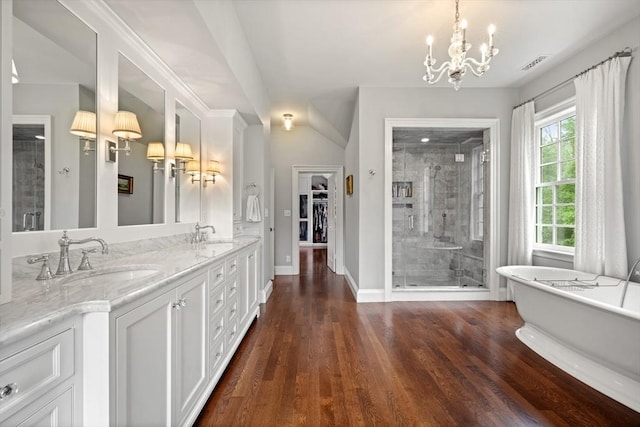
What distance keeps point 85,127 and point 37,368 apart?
4.32 feet

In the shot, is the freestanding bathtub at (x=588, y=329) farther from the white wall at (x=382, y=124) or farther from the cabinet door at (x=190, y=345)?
the cabinet door at (x=190, y=345)

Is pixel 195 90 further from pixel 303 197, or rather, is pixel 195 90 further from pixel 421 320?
pixel 303 197

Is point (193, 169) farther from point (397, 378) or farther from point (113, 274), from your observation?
point (397, 378)

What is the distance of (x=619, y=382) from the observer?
1.88 m

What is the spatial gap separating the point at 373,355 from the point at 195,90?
9.32ft

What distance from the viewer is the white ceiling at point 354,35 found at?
202 cm

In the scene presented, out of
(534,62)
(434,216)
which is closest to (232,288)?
(434,216)

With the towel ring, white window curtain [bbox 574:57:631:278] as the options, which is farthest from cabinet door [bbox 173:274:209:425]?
white window curtain [bbox 574:57:631:278]

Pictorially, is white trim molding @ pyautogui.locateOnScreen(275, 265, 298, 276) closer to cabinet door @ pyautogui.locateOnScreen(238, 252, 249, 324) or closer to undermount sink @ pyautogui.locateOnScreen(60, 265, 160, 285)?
cabinet door @ pyautogui.locateOnScreen(238, 252, 249, 324)

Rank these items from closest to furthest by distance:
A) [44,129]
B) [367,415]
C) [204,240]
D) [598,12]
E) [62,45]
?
[44,129] < [62,45] < [367,415] < [598,12] < [204,240]

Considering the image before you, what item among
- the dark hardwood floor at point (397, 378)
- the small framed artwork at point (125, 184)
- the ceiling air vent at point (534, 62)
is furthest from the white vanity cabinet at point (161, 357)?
the ceiling air vent at point (534, 62)

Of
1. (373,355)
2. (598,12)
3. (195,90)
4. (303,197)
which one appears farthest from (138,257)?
(303,197)

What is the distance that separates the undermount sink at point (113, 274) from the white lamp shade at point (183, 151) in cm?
134

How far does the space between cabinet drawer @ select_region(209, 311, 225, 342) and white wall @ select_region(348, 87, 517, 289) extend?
2257 mm
